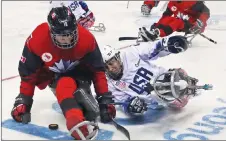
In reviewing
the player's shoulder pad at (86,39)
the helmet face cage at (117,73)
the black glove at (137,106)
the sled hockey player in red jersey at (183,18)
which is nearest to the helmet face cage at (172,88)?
the black glove at (137,106)

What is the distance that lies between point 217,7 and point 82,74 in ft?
16.1

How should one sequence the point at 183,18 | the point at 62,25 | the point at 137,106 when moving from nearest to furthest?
the point at 62,25 → the point at 137,106 → the point at 183,18

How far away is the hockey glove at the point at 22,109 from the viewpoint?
2.23 m

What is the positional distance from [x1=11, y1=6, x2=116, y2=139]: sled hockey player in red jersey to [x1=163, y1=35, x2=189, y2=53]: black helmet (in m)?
0.38

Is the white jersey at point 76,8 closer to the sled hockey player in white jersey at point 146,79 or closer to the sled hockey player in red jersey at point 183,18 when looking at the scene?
the sled hockey player in red jersey at point 183,18

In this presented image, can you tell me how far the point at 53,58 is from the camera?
85.1 inches

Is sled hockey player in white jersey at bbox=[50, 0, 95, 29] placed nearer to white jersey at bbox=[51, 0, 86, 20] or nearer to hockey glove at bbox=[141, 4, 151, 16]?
white jersey at bbox=[51, 0, 86, 20]

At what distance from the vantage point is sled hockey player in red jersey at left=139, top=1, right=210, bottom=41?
4137mm

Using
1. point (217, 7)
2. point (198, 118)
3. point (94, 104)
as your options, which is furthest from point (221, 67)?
point (217, 7)

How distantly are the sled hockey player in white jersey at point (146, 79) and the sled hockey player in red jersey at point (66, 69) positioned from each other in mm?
161

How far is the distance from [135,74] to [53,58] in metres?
0.56

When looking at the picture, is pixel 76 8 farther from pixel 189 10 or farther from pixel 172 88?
pixel 172 88

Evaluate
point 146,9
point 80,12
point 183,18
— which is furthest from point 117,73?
point 146,9

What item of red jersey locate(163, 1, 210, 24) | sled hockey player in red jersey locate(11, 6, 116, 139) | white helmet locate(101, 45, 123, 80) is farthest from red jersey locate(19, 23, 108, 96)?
red jersey locate(163, 1, 210, 24)
